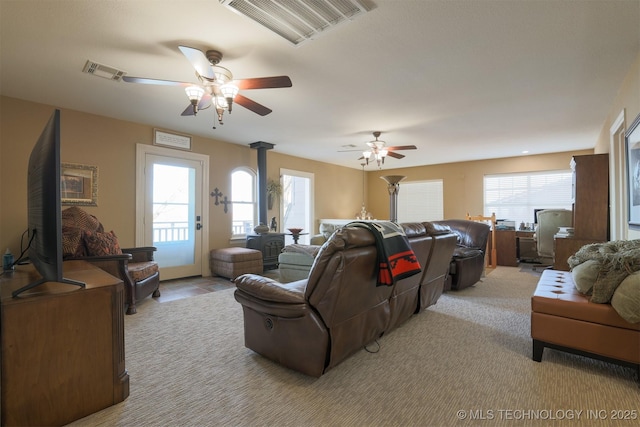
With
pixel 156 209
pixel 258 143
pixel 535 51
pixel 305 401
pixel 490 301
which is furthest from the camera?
pixel 258 143

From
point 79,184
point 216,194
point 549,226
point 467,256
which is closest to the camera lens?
point 79,184

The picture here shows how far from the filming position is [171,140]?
4.88m

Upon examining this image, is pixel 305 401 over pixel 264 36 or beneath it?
beneath

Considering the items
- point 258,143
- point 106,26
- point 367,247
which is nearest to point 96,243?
point 106,26

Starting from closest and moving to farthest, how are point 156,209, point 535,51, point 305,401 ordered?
point 305,401 → point 535,51 → point 156,209

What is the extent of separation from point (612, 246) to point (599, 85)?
2025 mm

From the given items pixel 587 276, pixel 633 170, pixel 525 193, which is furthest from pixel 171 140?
pixel 525 193

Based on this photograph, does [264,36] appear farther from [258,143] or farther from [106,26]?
[258,143]

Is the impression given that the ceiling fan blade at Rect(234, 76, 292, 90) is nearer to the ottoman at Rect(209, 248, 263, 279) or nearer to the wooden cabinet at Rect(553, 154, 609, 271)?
the ottoman at Rect(209, 248, 263, 279)

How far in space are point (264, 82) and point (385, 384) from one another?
8.07ft

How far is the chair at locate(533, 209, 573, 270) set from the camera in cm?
522

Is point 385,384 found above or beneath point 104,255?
beneath

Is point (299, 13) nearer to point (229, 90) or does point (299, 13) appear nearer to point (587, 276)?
point (229, 90)

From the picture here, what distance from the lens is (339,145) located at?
6.00 metres
